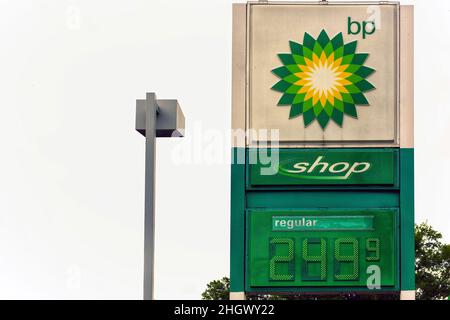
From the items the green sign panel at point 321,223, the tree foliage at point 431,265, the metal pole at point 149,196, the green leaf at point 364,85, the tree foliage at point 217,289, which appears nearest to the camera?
the metal pole at point 149,196

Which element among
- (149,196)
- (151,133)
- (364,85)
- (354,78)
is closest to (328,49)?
(354,78)

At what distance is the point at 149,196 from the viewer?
1480 centimetres

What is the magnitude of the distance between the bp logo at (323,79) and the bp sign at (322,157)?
0.02 metres

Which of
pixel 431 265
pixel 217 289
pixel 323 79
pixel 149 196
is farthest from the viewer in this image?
pixel 217 289

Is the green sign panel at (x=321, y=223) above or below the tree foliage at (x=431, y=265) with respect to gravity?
above

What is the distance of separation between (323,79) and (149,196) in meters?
10.2

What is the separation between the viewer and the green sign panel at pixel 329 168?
949 inches

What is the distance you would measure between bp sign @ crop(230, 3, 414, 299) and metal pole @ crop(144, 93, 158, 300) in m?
9.31

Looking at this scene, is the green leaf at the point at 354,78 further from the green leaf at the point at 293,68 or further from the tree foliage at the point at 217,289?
the tree foliage at the point at 217,289

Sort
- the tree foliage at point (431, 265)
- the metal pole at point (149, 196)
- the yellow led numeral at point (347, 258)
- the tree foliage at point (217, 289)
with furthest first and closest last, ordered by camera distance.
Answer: the tree foliage at point (217, 289)
the tree foliage at point (431, 265)
the yellow led numeral at point (347, 258)
the metal pole at point (149, 196)

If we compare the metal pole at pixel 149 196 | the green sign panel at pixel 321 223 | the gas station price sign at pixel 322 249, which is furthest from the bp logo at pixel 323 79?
the metal pole at pixel 149 196

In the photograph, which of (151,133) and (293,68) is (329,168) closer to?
(293,68)
